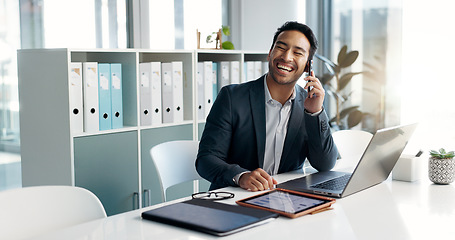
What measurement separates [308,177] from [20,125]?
5.75 ft

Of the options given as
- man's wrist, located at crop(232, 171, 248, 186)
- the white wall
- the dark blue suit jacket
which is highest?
the white wall

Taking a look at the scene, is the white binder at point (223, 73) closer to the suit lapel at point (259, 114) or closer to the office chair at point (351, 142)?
the office chair at point (351, 142)

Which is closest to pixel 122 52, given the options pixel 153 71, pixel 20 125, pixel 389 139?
pixel 153 71

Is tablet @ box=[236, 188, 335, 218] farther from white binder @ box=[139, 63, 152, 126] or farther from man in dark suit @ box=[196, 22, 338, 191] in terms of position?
white binder @ box=[139, 63, 152, 126]

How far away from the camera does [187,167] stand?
8.57 ft

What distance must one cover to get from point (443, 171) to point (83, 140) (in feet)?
5.91

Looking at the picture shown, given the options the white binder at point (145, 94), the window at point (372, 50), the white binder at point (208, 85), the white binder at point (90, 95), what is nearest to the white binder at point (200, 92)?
the white binder at point (208, 85)

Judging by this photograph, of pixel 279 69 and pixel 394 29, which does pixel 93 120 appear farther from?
pixel 394 29

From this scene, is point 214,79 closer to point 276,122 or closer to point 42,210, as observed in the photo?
point 276,122

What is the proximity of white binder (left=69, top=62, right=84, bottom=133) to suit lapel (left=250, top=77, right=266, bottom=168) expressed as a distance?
98 centimetres

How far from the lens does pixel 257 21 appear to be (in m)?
4.70

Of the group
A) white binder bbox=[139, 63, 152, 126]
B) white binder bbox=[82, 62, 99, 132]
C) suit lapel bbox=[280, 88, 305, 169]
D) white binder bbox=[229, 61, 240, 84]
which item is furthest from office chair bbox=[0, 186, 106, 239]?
white binder bbox=[229, 61, 240, 84]

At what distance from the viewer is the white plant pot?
6.71ft

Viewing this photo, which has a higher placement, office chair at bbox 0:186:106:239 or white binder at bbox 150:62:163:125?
white binder at bbox 150:62:163:125
